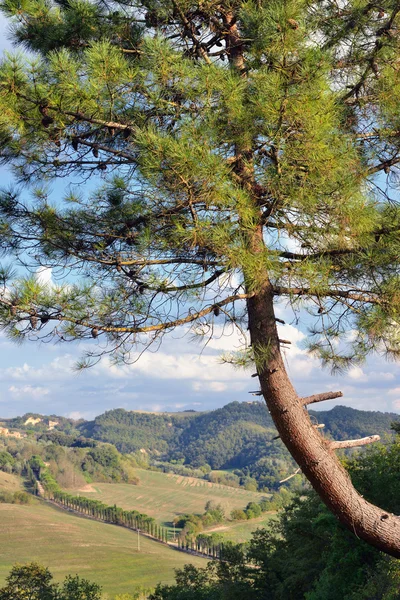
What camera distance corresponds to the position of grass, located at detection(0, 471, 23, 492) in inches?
3212

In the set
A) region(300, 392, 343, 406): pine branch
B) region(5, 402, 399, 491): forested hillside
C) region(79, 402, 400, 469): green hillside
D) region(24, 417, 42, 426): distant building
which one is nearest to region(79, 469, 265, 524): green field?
region(5, 402, 399, 491): forested hillside

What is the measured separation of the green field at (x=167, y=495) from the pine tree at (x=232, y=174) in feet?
254

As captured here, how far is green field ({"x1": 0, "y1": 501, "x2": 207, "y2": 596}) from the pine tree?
55.2 meters

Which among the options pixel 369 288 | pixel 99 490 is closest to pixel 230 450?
pixel 99 490

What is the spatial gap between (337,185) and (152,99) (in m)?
1.48

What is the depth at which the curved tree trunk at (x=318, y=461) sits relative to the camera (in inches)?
167

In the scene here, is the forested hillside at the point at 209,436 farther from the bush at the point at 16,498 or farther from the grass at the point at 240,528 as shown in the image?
the bush at the point at 16,498

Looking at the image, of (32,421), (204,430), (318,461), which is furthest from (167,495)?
(318,461)

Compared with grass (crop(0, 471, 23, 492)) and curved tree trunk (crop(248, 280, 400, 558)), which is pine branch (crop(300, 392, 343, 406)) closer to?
curved tree trunk (crop(248, 280, 400, 558))

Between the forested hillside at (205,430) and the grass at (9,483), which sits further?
the forested hillside at (205,430)

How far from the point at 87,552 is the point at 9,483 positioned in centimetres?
2866

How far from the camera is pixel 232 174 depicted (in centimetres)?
426

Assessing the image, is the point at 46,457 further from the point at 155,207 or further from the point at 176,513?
the point at 155,207

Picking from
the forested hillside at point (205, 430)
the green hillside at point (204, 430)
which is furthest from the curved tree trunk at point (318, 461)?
the green hillside at point (204, 430)
